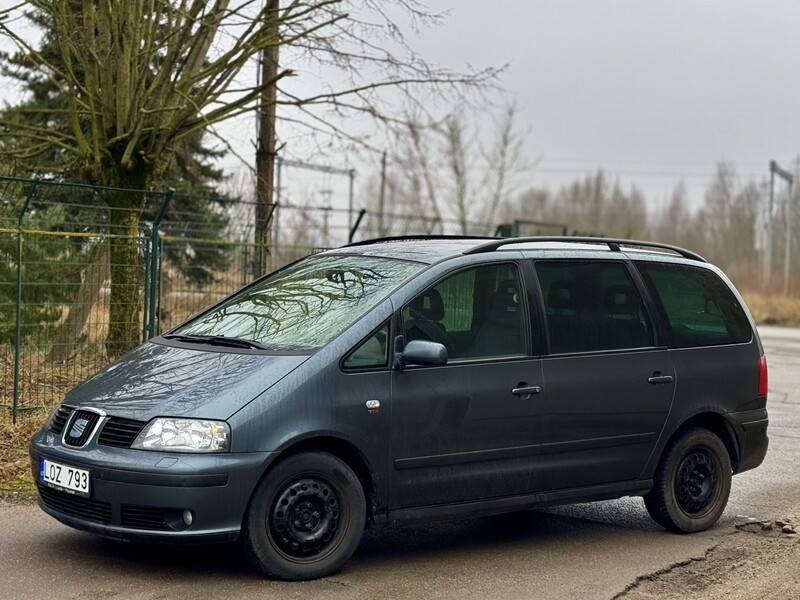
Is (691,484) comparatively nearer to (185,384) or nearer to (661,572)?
(661,572)

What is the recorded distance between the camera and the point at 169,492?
199 inches

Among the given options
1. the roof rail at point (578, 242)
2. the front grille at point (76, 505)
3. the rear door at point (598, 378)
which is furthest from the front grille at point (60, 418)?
the rear door at point (598, 378)

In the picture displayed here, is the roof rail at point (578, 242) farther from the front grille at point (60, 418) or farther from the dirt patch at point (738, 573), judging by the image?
the front grille at point (60, 418)

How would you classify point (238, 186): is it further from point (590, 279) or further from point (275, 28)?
point (590, 279)

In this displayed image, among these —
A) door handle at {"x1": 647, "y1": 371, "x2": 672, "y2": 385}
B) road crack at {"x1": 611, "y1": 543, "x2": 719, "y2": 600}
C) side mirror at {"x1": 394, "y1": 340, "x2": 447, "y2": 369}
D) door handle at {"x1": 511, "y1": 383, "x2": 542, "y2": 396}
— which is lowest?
road crack at {"x1": 611, "y1": 543, "x2": 719, "y2": 600}

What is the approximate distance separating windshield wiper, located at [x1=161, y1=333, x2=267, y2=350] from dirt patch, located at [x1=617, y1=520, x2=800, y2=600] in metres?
2.30

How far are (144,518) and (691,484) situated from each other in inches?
143

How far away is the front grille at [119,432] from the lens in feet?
17.1

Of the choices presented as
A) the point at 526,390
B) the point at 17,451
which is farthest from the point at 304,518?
the point at 17,451

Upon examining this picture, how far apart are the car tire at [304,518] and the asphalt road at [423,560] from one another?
0.10m

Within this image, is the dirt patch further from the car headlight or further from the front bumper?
the car headlight

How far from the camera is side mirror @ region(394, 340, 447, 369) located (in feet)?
18.5

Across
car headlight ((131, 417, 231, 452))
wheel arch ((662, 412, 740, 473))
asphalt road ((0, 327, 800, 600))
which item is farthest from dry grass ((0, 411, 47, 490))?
wheel arch ((662, 412, 740, 473))

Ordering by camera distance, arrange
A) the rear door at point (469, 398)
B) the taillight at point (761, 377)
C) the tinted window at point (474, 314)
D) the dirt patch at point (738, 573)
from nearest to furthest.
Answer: the dirt patch at point (738, 573)
the rear door at point (469, 398)
the tinted window at point (474, 314)
the taillight at point (761, 377)
